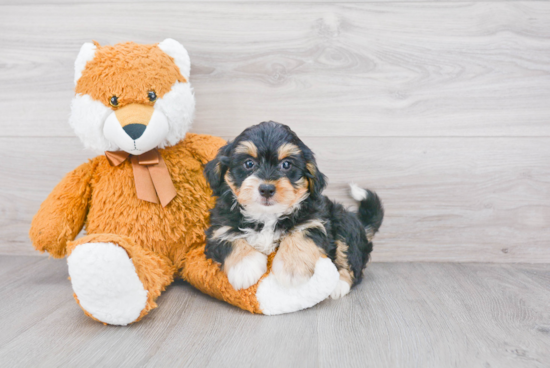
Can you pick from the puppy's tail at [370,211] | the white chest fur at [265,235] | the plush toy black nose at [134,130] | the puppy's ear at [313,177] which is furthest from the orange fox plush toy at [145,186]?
the puppy's tail at [370,211]

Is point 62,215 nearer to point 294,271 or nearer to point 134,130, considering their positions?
point 134,130

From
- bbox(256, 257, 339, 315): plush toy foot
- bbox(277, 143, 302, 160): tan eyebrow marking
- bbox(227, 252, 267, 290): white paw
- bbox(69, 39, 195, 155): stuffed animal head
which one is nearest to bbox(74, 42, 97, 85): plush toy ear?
bbox(69, 39, 195, 155): stuffed animal head

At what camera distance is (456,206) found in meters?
1.96

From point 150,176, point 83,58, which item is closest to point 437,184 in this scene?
point 150,176

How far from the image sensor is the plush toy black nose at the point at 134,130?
55.4 inches

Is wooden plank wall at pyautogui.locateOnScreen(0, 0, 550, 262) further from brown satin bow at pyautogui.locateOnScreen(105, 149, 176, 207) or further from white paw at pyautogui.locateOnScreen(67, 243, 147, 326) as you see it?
white paw at pyautogui.locateOnScreen(67, 243, 147, 326)

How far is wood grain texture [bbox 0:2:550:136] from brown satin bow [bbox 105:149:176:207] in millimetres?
450

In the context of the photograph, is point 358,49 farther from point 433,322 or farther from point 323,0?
point 433,322

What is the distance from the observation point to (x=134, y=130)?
141cm

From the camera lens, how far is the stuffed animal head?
4.68ft

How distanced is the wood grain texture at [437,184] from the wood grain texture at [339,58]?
0.29 feet

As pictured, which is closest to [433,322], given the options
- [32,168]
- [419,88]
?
[419,88]

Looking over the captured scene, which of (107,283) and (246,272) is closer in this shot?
(107,283)

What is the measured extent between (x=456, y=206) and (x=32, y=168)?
2.13 metres
